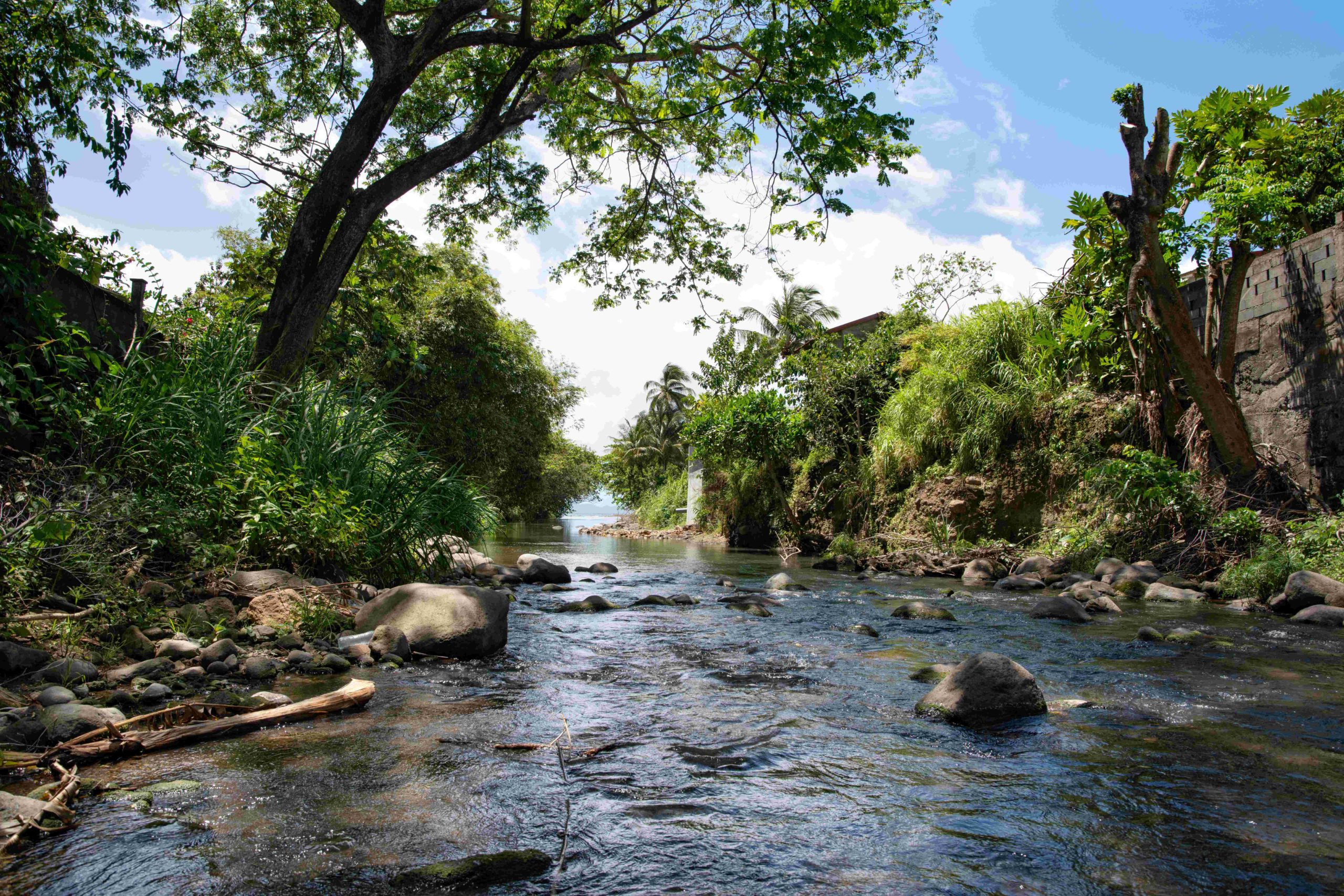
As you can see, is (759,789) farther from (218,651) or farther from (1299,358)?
(1299,358)

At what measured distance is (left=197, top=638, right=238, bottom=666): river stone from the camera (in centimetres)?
414

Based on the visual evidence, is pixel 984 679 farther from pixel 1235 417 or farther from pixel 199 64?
pixel 199 64

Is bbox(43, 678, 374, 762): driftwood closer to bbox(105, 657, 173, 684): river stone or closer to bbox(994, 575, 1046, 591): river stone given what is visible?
bbox(105, 657, 173, 684): river stone

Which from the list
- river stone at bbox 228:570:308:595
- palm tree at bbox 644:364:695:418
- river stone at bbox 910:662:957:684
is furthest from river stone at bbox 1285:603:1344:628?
palm tree at bbox 644:364:695:418

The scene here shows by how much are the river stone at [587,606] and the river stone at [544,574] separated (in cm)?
259

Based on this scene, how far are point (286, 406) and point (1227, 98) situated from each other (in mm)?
11989

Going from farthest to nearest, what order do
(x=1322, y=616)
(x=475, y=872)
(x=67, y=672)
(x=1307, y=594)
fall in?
(x=1307, y=594) < (x=1322, y=616) < (x=67, y=672) < (x=475, y=872)

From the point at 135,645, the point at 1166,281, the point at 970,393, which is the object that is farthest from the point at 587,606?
the point at 970,393

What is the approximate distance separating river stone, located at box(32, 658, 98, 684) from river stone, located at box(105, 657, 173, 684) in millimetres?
79

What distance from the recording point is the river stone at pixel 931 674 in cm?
464

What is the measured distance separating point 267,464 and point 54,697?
8.66 feet

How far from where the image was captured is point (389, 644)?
4.82 m

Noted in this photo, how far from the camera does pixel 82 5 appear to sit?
9031 mm

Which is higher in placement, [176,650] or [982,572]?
[176,650]
